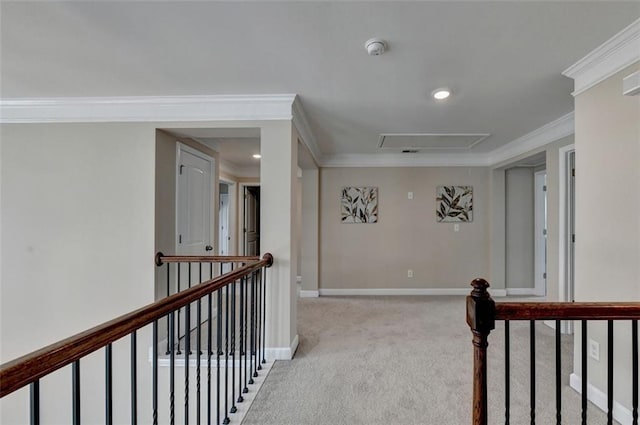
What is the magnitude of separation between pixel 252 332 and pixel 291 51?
1.94 m

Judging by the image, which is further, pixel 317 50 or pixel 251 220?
pixel 251 220

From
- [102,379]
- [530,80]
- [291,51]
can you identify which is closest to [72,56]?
[291,51]

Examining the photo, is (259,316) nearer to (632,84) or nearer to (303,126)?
(303,126)

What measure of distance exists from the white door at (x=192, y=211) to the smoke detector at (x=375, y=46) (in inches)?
85.3

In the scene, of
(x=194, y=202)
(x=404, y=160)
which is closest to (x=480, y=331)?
(x=194, y=202)

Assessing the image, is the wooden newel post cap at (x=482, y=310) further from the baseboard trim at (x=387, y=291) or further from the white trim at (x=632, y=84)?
the baseboard trim at (x=387, y=291)

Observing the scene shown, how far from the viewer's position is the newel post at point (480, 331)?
1.17 metres

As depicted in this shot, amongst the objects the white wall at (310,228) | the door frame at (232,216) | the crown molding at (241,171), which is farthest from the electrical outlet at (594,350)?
the door frame at (232,216)

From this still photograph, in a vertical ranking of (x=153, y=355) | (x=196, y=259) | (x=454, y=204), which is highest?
(x=454, y=204)

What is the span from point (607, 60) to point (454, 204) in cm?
317

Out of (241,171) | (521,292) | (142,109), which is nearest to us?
(142,109)

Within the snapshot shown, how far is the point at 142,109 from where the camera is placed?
2.81 metres

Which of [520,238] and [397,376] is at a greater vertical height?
[520,238]

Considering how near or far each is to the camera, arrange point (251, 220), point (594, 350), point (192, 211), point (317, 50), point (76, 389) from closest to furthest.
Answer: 1. point (76, 389)
2. point (317, 50)
3. point (594, 350)
4. point (192, 211)
5. point (251, 220)
